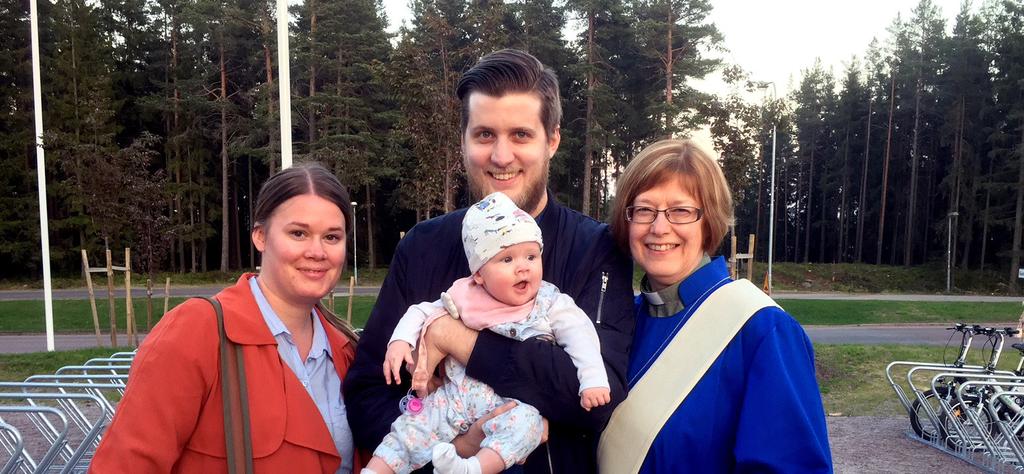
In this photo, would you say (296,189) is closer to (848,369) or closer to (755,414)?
(755,414)

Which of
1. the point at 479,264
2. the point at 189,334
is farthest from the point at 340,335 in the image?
the point at 479,264

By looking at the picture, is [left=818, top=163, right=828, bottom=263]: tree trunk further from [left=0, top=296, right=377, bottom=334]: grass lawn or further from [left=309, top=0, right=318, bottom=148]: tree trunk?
[left=0, top=296, right=377, bottom=334]: grass lawn

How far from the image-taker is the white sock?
5.91 ft

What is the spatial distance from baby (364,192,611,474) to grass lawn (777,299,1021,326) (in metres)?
18.7

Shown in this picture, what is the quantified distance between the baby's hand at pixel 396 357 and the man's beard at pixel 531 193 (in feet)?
1.89

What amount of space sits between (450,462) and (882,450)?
7.74 meters

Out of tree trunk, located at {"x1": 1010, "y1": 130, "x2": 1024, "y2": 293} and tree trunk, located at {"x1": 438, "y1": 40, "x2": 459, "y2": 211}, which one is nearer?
tree trunk, located at {"x1": 438, "y1": 40, "x2": 459, "y2": 211}

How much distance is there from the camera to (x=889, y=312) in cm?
2061

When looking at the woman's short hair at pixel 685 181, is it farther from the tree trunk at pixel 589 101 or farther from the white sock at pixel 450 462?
the tree trunk at pixel 589 101

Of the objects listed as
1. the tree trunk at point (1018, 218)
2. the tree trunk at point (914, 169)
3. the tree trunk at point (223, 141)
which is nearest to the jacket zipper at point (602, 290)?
the tree trunk at point (223, 141)

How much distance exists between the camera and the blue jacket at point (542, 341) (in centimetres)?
184

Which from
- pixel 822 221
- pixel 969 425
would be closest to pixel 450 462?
pixel 969 425

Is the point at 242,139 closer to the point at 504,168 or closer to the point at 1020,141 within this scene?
the point at 504,168

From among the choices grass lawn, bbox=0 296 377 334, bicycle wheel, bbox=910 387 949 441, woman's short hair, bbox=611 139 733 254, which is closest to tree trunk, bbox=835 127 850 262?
grass lawn, bbox=0 296 377 334
